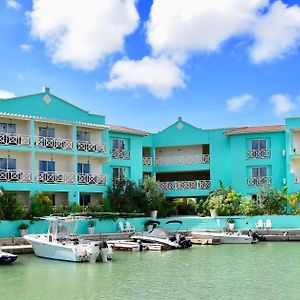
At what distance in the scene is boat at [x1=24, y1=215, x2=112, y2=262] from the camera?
28.9 m

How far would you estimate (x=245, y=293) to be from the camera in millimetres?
19656

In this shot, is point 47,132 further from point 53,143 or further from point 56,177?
point 56,177

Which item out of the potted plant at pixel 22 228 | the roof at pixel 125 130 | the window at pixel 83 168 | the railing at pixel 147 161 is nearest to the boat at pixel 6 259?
the potted plant at pixel 22 228

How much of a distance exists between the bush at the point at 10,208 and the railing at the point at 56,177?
4.79 metres

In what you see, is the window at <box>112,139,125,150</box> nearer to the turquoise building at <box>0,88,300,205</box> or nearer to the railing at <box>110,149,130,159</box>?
the turquoise building at <box>0,88,300,205</box>

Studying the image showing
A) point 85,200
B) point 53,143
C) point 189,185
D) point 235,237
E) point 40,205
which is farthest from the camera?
point 189,185

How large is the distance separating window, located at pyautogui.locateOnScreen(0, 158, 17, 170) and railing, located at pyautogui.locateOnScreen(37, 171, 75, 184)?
1772 millimetres

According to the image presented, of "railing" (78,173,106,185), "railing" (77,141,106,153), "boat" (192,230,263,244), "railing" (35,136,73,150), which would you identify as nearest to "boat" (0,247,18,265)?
"railing" (35,136,73,150)

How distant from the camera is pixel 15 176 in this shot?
3978 centimetres

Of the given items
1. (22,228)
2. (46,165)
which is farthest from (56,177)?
(22,228)

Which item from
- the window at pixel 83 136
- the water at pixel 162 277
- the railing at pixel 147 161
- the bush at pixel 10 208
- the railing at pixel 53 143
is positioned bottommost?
the water at pixel 162 277

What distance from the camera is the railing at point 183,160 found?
50688 mm

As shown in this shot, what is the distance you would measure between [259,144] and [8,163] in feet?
66.3

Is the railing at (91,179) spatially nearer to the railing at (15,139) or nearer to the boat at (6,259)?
the railing at (15,139)
